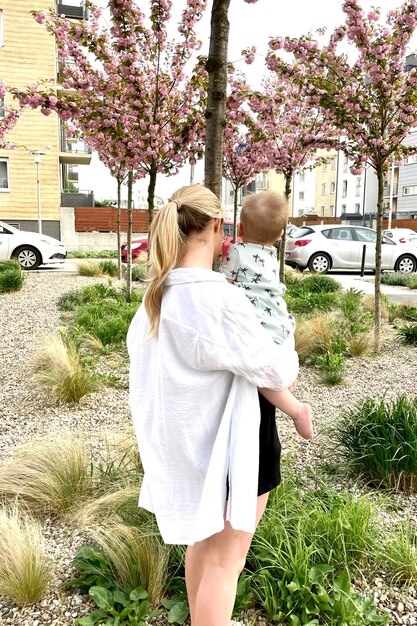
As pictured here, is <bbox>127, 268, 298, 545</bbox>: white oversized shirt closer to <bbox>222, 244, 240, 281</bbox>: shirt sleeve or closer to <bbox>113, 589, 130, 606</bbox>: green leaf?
<bbox>222, 244, 240, 281</bbox>: shirt sleeve

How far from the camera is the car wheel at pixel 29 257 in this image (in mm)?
16594

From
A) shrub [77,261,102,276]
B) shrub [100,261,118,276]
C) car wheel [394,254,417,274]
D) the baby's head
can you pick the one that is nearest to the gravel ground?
the baby's head

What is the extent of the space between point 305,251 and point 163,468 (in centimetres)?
1573

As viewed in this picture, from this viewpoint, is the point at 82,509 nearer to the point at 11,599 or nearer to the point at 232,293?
the point at 11,599

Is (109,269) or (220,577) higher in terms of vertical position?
(220,577)

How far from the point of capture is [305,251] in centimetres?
1692

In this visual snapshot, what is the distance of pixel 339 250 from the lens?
17297 millimetres

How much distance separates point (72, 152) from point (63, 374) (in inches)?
1067

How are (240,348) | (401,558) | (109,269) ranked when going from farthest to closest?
(109,269)
(401,558)
(240,348)

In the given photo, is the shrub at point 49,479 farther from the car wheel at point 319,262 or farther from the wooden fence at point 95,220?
the wooden fence at point 95,220

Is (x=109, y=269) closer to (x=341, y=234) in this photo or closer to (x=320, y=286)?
(x=320, y=286)

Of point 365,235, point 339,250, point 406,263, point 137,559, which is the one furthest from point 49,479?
point 406,263

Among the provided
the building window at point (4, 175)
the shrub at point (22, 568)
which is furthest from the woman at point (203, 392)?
the building window at point (4, 175)

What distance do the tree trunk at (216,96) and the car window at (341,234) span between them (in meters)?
14.8
